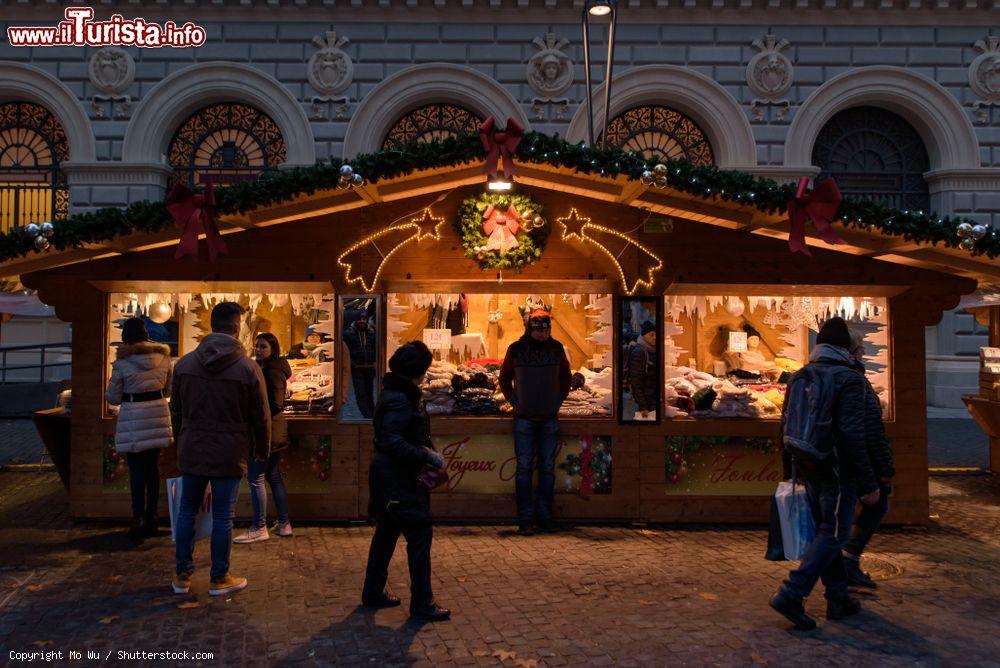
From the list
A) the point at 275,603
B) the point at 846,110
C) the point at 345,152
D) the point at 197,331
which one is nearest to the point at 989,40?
the point at 846,110

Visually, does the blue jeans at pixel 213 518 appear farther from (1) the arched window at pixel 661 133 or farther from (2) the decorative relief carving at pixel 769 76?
(2) the decorative relief carving at pixel 769 76

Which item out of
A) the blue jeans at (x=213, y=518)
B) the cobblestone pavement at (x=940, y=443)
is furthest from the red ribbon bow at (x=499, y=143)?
the cobblestone pavement at (x=940, y=443)

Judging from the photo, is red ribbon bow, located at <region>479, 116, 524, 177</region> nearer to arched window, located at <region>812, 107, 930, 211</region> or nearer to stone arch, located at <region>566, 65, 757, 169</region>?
stone arch, located at <region>566, 65, 757, 169</region>

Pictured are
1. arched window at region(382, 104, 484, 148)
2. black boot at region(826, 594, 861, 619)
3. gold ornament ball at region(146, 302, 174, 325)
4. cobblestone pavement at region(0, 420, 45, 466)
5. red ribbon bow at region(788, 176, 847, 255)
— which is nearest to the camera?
black boot at region(826, 594, 861, 619)

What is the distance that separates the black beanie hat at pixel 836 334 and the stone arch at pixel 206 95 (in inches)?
480

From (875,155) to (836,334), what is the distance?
42.4 feet

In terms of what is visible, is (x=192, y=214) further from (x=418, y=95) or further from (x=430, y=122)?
(x=430, y=122)

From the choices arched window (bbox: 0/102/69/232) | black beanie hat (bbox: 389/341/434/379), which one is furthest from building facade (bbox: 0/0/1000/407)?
black beanie hat (bbox: 389/341/434/379)

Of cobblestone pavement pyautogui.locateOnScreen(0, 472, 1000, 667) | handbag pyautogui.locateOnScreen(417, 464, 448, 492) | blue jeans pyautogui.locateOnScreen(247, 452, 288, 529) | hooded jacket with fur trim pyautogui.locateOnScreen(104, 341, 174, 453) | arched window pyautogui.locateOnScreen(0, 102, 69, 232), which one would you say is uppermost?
arched window pyautogui.locateOnScreen(0, 102, 69, 232)

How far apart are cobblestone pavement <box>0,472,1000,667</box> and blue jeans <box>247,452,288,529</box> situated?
277mm

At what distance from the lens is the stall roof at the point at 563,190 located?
6664 mm

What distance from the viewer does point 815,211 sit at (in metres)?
6.21

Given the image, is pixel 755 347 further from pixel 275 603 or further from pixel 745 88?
pixel 745 88

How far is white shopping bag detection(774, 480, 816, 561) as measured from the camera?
4.97m
